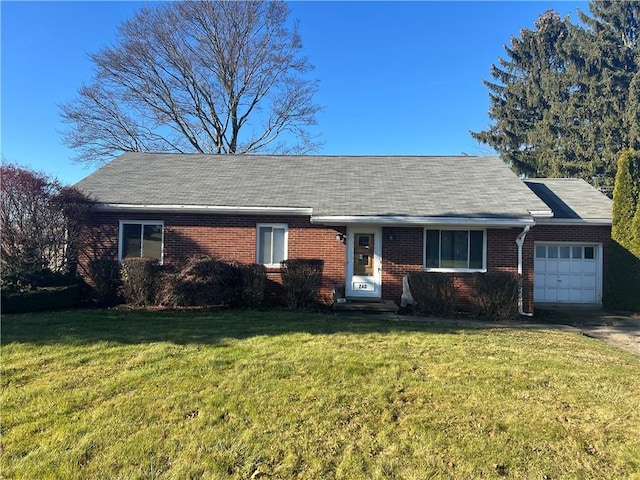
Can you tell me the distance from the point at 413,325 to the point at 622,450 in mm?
5039

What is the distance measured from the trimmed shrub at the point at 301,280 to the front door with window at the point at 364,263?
1.27 meters

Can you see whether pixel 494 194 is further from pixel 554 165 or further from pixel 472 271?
Result: pixel 554 165

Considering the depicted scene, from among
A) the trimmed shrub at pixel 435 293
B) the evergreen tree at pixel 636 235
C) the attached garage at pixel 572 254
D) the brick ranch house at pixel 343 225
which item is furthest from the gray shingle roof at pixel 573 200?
the trimmed shrub at pixel 435 293

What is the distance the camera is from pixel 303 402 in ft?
14.0

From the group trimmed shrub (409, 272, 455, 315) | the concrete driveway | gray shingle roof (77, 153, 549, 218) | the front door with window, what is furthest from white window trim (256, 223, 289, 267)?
the concrete driveway

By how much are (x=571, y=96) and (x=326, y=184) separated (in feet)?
84.3

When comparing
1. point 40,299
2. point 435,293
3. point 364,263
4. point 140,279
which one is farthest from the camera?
point 364,263

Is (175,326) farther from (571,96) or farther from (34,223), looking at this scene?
(571,96)

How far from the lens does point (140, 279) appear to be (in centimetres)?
1006

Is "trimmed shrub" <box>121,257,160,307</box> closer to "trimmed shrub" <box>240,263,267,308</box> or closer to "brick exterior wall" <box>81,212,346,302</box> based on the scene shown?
Result: "brick exterior wall" <box>81,212,346,302</box>

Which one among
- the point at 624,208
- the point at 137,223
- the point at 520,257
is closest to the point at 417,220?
the point at 520,257

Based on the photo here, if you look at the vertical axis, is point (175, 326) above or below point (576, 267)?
below

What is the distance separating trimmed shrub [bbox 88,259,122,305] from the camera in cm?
1050

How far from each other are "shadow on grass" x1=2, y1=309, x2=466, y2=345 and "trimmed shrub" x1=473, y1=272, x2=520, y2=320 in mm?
1780
